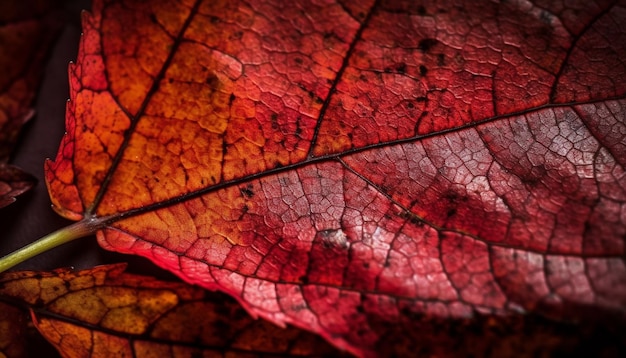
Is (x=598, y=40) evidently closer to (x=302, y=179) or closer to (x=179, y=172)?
(x=302, y=179)

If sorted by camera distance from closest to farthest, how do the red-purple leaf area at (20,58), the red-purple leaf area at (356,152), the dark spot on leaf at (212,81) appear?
the red-purple leaf area at (356,152) < the dark spot on leaf at (212,81) < the red-purple leaf area at (20,58)

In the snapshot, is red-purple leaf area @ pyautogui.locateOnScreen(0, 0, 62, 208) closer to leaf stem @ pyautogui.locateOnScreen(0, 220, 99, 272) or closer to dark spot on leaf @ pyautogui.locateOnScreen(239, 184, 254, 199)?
leaf stem @ pyautogui.locateOnScreen(0, 220, 99, 272)

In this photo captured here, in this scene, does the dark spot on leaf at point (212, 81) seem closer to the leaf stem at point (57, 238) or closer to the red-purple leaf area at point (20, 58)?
the leaf stem at point (57, 238)

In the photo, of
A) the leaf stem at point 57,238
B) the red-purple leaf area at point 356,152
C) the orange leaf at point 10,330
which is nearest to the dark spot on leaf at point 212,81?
the red-purple leaf area at point 356,152

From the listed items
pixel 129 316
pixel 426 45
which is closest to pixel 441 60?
pixel 426 45

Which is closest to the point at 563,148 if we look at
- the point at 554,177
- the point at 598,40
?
the point at 554,177
